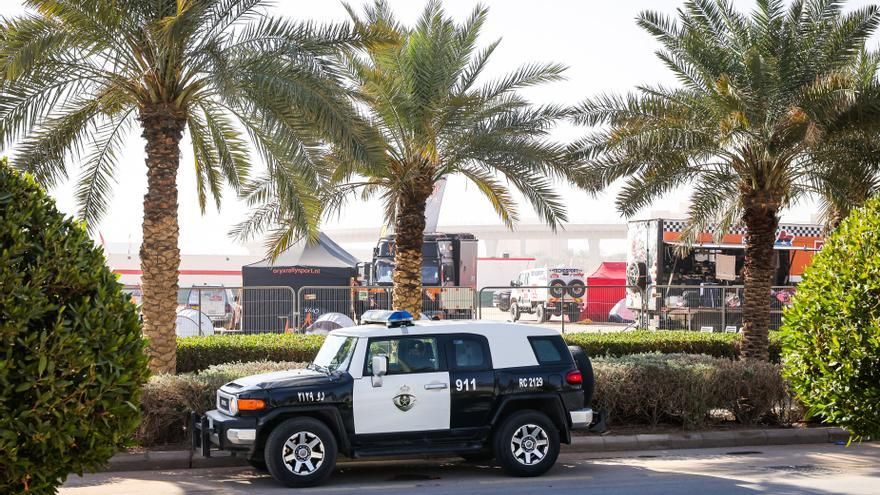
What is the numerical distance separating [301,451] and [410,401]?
127 cm

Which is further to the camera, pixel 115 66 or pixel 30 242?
pixel 115 66

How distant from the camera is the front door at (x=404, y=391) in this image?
10867 mm

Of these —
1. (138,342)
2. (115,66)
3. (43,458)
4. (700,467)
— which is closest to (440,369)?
(700,467)

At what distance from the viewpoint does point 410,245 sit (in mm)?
17188

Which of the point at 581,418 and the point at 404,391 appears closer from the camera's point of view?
the point at 404,391

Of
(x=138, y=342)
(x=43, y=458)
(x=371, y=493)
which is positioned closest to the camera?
(x=43, y=458)

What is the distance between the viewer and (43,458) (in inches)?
261

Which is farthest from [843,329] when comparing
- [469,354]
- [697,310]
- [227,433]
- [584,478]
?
[697,310]

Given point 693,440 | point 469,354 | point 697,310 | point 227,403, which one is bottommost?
point 693,440

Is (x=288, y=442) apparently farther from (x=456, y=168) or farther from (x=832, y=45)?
(x=832, y=45)

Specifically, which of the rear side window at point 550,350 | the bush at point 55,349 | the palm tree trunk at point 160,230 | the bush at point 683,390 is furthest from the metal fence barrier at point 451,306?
the bush at point 55,349

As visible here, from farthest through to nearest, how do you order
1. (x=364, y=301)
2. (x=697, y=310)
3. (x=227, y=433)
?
(x=364, y=301) < (x=697, y=310) < (x=227, y=433)

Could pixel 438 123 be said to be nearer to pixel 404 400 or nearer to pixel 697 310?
pixel 404 400

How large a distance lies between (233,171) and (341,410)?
735 centimetres
